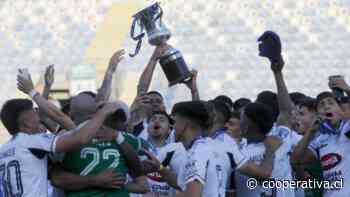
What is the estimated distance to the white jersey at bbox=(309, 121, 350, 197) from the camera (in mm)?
6652

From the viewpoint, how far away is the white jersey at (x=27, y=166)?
5668 millimetres

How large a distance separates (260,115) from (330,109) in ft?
1.87

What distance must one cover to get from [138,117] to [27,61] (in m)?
13.0

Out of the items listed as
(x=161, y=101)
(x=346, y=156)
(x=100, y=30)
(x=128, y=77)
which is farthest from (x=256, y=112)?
(x=100, y=30)

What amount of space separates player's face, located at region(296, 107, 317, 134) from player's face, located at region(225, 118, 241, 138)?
434 mm

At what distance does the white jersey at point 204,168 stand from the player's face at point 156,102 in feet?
5.16

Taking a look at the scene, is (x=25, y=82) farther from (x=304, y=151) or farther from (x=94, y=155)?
(x=304, y=151)

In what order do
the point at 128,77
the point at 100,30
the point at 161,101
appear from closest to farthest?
the point at 161,101 < the point at 128,77 < the point at 100,30

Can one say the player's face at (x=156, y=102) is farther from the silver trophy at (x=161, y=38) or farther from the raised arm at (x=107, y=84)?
the raised arm at (x=107, y=84)

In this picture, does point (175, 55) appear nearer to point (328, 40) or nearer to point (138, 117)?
point (138, 117)

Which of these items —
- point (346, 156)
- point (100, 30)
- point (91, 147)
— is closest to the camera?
point (91, 147)

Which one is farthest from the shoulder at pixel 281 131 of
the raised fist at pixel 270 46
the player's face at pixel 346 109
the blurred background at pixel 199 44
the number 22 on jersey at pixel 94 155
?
the blurred background at pixel 199 44

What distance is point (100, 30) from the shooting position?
19.8 meters

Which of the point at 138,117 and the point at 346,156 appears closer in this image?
the point at 346,156
